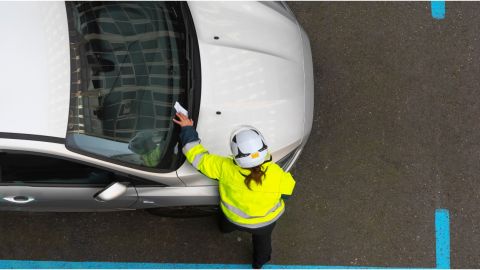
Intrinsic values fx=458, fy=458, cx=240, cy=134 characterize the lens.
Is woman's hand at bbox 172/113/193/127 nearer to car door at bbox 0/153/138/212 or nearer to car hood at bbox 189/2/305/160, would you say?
car hood at bbox 189/2/305/160

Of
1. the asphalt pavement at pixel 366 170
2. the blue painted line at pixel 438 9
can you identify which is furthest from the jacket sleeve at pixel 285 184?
the blue painted line at pixel 438 9

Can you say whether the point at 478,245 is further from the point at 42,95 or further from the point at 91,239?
the point at 42,95

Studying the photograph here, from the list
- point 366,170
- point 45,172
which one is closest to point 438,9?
point 366,170

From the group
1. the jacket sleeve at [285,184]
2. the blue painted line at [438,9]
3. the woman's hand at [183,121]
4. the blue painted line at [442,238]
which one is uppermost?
the woman's hand at [183,121]

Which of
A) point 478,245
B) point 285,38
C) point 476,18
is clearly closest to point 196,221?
point 285,38

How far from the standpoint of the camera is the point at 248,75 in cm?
344

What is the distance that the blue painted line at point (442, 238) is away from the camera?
14.3ft

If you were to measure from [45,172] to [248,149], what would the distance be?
1.40 m

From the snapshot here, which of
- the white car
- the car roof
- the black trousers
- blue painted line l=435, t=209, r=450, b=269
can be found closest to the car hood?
the white car

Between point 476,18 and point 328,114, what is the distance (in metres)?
1.98

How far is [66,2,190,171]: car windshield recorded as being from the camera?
3.07 m

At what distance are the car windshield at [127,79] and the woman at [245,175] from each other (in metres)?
0.21

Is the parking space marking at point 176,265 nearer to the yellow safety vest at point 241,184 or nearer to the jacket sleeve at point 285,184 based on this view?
the yellow safety vest at point 241,184

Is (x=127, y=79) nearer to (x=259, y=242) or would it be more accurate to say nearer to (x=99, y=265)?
(x=259, y=242)
